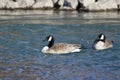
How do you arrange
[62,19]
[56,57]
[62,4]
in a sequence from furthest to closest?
[62,4]
[62,19]
[56,57]

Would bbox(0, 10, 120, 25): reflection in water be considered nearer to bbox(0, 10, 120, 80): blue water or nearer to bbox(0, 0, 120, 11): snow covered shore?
bbox(0, 10, 120, 80): blue water

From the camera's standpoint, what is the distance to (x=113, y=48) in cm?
2298

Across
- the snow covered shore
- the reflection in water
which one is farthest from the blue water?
the snow covered shore

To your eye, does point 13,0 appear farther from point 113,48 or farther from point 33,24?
point 113,48

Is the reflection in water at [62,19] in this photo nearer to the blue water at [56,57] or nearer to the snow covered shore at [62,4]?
the blue water at [56,57]

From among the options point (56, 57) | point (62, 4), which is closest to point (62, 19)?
point (62, 4)

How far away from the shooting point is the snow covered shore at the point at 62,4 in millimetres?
52000

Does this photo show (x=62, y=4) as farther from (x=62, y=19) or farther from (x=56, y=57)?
(x=56, y=57)

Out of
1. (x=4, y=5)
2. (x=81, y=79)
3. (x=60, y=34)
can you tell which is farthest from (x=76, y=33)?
(x=4, y=5)

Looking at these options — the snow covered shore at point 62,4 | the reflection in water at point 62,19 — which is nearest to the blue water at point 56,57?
the reflection in water at point 62,19

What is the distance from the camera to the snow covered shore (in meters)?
52.0

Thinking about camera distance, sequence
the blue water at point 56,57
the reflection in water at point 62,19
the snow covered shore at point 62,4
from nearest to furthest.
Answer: the blue water at point 56,57
the reflection in water at point 62,19
the snow covered shore at point 62,4

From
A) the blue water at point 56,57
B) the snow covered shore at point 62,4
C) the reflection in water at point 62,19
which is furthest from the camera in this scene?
the snow covered shore at point 62,4

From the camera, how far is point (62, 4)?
186 feet
